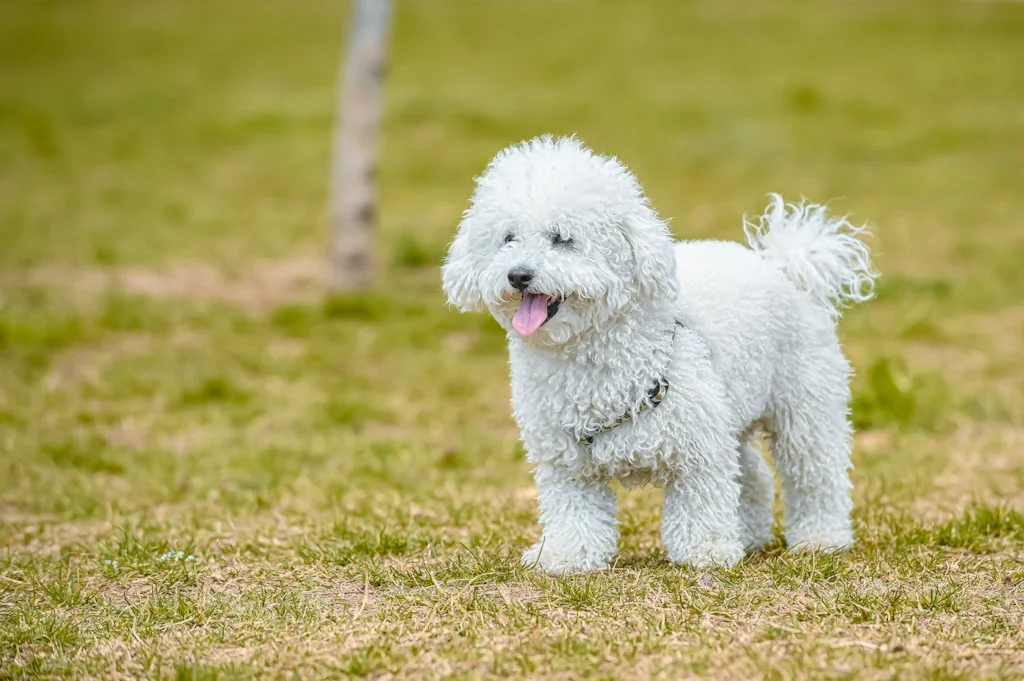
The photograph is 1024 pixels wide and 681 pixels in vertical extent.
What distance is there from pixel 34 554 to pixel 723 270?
115 inches

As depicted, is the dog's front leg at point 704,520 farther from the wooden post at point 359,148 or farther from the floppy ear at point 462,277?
the wooden post at point 359,148

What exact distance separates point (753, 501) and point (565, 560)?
94 centimetres

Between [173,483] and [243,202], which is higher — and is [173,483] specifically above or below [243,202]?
below

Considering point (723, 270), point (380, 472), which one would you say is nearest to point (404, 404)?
point (380, 472)

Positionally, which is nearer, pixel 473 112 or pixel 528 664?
pixel 528 664

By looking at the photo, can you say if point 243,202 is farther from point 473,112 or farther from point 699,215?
point 699,215

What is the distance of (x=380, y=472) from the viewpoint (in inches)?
266

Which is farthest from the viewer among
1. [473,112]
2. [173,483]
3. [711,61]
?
[711,61]

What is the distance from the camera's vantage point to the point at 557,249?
13.5 feet

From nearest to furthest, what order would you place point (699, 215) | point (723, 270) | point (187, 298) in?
point (723, 270) → point (187, 298) → point (699, 215)

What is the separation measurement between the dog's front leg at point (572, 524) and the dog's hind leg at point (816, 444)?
0.73 meters

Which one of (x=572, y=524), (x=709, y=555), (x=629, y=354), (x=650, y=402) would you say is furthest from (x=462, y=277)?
(x=709, y=555)

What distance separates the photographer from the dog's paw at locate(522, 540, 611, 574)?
4.39 metres

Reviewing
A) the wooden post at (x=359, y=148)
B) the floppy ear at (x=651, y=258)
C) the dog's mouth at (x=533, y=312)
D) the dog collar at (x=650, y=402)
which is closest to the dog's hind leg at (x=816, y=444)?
the dog collar at (x=650, y=402)
